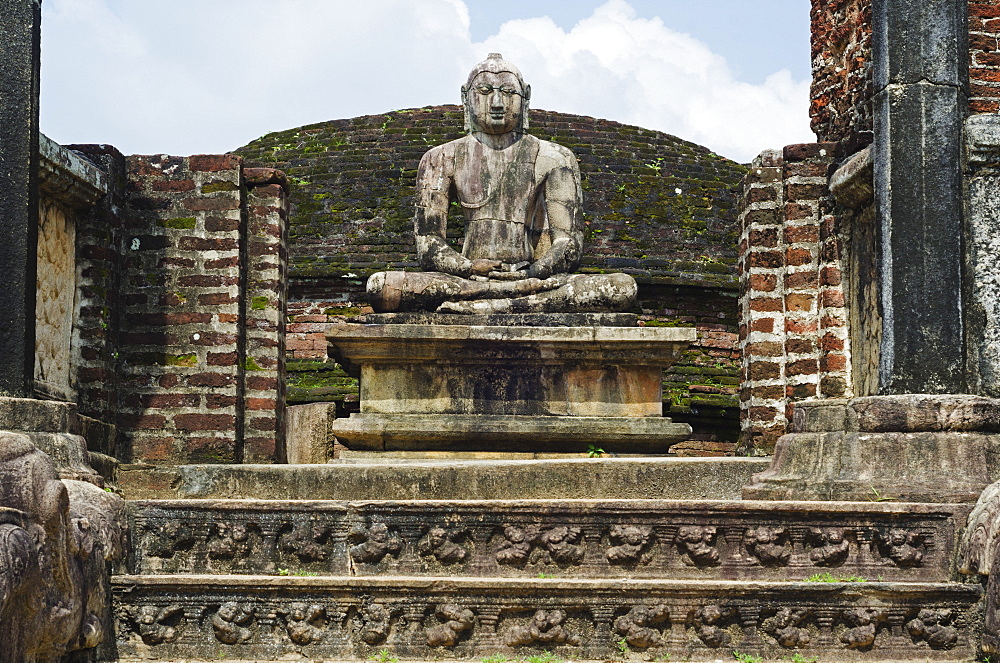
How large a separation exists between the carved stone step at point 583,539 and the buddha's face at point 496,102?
405 centimetres

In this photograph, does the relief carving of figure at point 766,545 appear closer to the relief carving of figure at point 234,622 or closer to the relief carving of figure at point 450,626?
the relief carving of figure at point 450,626

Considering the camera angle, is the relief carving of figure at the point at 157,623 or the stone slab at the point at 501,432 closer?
the relief carving of figure at the point at 157,623

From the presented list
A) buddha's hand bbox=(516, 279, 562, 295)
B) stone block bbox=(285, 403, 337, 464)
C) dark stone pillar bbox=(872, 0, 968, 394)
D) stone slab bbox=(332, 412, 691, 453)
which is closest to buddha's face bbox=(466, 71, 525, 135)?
buddha's hand bbox=(516, 279, 562, 295)

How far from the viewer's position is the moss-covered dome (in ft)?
49.0

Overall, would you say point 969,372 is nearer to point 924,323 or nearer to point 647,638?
point 924,323

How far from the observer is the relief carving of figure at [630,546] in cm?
442

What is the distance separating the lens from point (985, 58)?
6727mm

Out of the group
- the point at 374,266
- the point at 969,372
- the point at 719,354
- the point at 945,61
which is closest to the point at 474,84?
the point at 945,61

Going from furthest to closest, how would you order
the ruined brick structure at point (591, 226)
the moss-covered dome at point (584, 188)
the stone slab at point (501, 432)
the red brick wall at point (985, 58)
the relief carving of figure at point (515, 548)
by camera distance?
the moss-covered dome at point (584, 188)
the ruined brick structure at point (591, 226)
the stone slab at point (501, 432)
the red brick wall at point (985, 58)
the relief carving of figure at point (515, 548)

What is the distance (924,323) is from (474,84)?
3.69m

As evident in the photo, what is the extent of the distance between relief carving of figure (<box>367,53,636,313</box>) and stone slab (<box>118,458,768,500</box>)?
2487 mm

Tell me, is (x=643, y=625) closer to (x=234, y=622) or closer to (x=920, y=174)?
(x=234, y=622)

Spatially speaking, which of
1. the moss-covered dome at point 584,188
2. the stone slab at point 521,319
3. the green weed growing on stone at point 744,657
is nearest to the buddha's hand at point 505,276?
the stone slab at point 521,319

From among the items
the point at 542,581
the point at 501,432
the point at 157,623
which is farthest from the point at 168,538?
the point at 501,432
